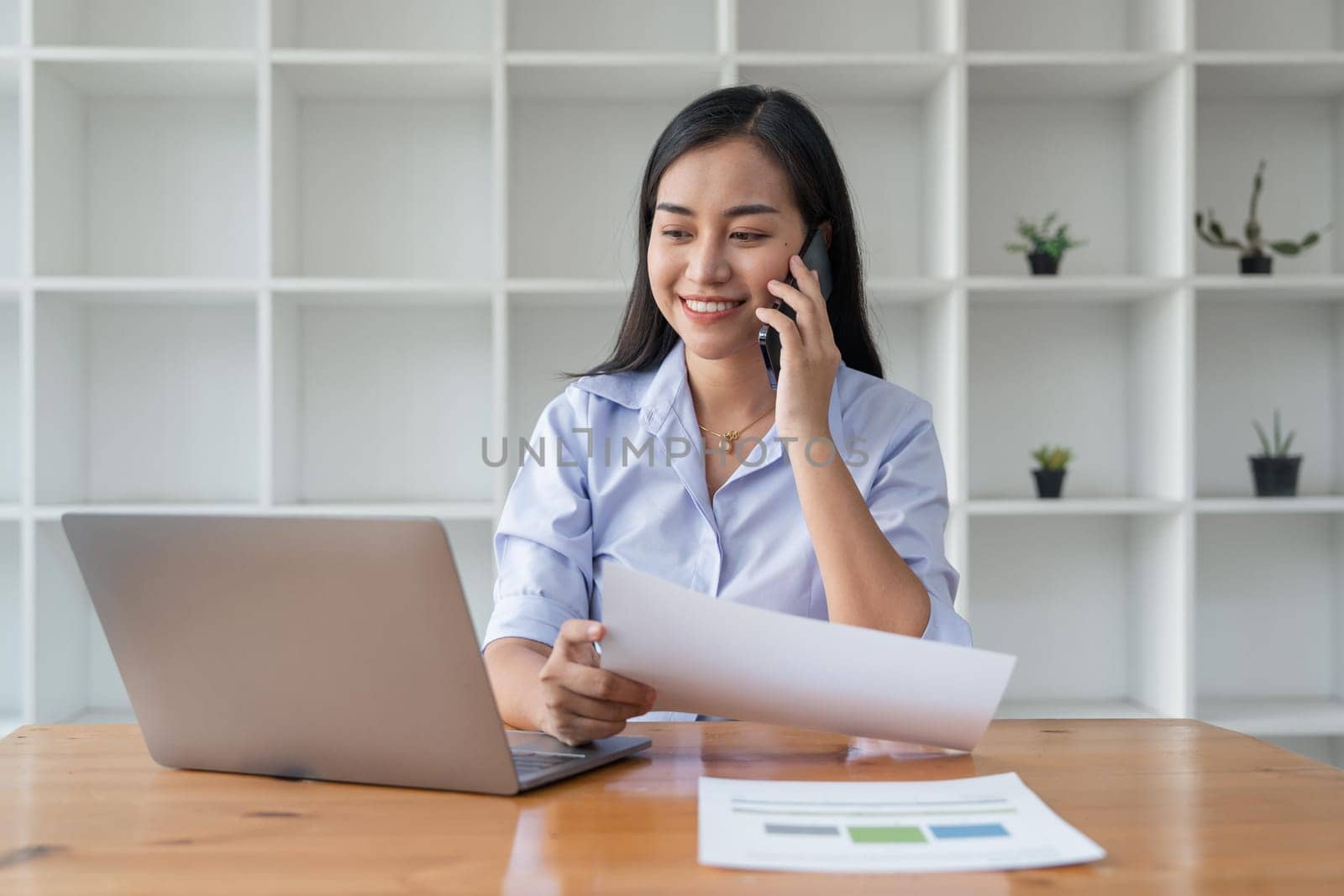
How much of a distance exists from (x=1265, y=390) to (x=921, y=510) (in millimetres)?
1627

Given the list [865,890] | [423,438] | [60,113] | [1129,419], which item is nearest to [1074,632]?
[1129,419]

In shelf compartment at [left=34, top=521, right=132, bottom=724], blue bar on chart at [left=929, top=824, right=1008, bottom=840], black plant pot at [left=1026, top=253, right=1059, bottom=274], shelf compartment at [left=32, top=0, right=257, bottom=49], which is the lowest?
shelf compartment at [left=34, top=521, right=132, bottom=724]

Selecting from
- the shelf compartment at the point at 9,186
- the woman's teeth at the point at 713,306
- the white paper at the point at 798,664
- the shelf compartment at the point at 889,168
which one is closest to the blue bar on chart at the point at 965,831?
the white paper at the point at 798,664

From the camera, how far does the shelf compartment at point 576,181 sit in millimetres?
2764

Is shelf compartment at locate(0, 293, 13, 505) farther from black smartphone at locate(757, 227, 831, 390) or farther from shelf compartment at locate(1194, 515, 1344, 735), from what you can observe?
A: shelf compartment at locate(1194, 515, 1344, 735)

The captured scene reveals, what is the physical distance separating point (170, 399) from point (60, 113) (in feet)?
2.20

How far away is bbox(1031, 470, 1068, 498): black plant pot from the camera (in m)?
2.62

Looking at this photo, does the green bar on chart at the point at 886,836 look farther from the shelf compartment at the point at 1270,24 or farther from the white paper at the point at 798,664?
the shelf compartment at the point at 1270,24

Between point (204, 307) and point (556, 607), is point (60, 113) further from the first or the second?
point (556, 607)

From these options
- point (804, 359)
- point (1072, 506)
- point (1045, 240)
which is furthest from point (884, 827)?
point (1045, 240)

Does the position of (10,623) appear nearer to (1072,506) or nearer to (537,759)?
(537,759)

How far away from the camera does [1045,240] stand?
2.61 metres

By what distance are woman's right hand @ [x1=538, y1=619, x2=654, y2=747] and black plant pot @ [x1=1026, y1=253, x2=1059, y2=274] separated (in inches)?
73.9

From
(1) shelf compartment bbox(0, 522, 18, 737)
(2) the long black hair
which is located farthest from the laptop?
(1) shelf compartment bbox(0, 522, 18, 737)
